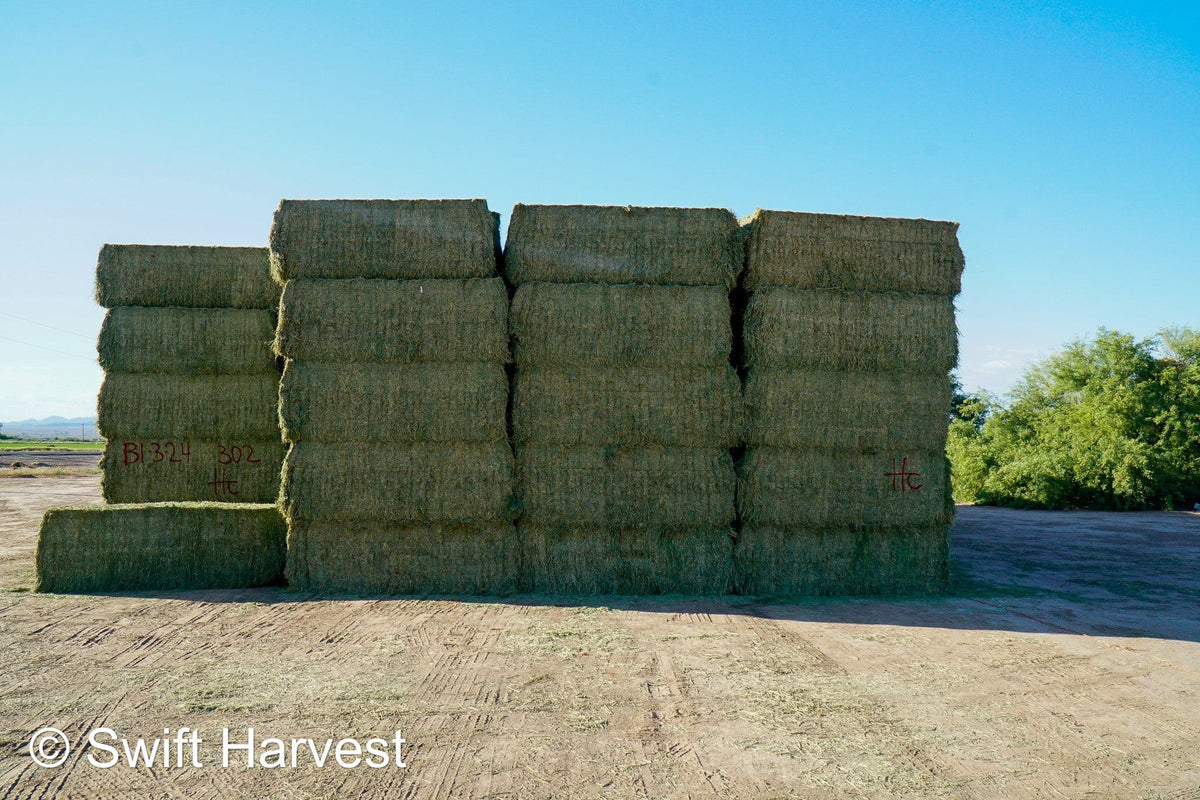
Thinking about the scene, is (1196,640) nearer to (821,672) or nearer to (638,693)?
(821,672)

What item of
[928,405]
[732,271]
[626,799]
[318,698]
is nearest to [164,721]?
[318,698]

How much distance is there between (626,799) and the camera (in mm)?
3627

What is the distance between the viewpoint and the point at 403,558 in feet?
26.3

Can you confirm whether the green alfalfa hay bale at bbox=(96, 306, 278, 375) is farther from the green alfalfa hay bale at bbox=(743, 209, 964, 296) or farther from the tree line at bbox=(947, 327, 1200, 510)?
the tree line at bbox=(947, 327, 1200, 510)

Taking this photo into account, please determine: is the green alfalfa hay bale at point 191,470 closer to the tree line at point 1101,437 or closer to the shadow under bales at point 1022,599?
the shadow under bales at point 1022,599

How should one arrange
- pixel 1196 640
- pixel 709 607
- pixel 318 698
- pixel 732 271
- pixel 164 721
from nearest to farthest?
pixel 164 721 < pixel 318 698 < pixel 1196 640 < pixel 709 607 < pixel 732 271

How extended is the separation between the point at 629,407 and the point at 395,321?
7.89 ft

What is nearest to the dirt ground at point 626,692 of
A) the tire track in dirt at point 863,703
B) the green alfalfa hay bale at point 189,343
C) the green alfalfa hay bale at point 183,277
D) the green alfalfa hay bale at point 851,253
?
the tire track in dirt at point 863,703

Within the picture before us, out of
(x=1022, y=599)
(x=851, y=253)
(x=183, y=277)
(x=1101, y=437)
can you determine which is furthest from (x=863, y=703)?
(x=1101, y=437)

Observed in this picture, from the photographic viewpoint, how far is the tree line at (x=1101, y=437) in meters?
17.8

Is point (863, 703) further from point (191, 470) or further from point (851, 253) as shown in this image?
point (191, 470)

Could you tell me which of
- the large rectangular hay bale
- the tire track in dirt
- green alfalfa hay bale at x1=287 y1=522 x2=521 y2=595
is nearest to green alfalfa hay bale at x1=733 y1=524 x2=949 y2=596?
the tire track in dirt

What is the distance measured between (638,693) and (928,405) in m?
4.67

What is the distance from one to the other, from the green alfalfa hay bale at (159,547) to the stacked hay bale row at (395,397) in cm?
41
